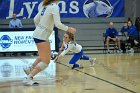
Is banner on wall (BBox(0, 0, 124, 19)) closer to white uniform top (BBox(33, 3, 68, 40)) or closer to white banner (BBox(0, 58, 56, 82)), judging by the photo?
white banner (BBox(0, 58, 56, 82))

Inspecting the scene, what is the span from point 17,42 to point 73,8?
218 inches

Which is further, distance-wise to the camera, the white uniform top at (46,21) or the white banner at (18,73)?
the white banner at (18,73)

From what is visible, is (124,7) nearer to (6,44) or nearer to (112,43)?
(112,43)

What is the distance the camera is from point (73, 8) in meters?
24.2

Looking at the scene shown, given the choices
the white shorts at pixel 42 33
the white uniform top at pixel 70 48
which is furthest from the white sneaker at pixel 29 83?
the white uniform top at pixel 70 48

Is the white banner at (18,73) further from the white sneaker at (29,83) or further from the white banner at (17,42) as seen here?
the white banner at (17,42)

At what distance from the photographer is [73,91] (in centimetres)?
715

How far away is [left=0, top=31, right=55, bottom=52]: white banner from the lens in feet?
64.7

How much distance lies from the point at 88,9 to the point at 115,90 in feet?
57.1

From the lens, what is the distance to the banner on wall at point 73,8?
77.9 ft

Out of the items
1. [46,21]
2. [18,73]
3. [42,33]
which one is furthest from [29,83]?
[18,73]

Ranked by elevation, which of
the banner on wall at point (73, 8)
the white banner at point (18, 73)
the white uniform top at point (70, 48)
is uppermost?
the banner on wall at point (73, 8)

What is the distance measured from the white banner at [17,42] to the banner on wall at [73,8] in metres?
4.02

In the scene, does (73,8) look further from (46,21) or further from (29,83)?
(29,83)
